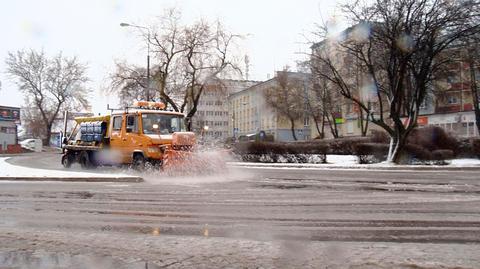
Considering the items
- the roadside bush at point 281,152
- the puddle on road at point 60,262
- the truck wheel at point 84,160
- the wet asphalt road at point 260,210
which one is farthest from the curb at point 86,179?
the roadside bush at point 281,152

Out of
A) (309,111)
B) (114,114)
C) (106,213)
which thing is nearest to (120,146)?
(114,114)

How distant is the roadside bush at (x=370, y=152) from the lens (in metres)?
30.0

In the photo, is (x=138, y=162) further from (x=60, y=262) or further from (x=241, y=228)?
(x=60, y=262)

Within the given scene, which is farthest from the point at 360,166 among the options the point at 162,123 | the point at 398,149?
the point at 162,123

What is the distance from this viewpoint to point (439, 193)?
44.8 feet

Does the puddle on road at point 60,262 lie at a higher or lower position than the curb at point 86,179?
lower

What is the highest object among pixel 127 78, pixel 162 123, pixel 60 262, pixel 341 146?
pixel 127 78

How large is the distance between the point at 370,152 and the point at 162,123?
1528 cm

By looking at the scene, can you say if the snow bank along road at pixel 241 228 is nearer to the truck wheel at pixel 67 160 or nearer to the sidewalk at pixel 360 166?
the truck wheel at pixel 67 160

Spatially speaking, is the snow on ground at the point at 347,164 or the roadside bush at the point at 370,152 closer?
the snow on ground at the point at 347,164

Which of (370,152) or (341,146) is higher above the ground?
(341,146)

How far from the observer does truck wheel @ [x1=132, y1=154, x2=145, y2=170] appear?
20141mm

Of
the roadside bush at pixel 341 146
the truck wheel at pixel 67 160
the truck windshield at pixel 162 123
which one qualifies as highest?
the truck windshield at pixel 162 123

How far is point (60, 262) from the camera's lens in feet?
19.6
